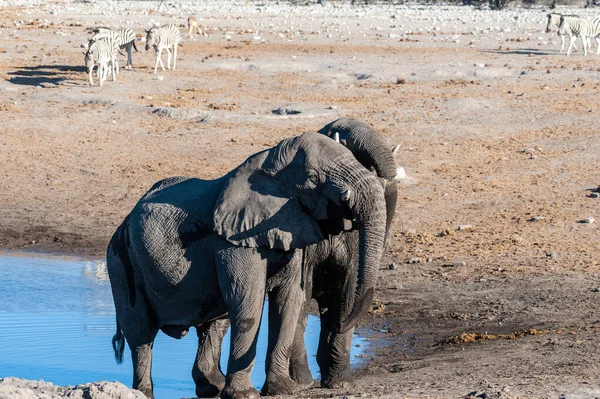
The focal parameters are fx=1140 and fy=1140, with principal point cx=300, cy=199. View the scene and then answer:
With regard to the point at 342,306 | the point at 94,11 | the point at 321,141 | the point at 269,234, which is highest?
the point at 321,141

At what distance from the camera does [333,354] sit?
7707 millimetres

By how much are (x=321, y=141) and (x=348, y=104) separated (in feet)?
41.5

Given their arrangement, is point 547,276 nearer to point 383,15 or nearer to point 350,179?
point 350,179

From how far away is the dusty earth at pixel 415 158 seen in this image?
8.85 metres

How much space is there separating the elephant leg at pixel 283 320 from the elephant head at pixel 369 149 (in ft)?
2.22

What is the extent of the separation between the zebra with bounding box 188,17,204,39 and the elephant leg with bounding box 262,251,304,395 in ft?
82.5

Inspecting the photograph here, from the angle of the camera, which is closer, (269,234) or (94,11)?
(269,234)

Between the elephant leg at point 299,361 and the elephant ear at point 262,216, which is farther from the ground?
the elephant ear at point 262,216

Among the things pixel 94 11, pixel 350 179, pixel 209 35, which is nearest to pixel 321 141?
pixel 350 179

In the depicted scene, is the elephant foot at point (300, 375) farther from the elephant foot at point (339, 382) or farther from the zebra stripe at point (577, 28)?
the zebra stripe at point (577, 28)

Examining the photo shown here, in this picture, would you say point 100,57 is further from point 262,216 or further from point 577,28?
point 262,216

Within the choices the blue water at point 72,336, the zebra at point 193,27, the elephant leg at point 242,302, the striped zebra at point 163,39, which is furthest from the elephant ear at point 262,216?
the zebra at point 193,27

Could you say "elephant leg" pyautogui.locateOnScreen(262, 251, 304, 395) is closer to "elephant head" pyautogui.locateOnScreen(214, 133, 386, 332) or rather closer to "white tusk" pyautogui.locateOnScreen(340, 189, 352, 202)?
"elephant head" pyautogui.locateOnScreen(214, 133, 386, 332)

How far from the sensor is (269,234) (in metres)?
6.93
